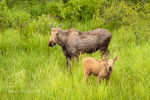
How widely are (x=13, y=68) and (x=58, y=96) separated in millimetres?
2747

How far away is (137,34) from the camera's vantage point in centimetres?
1017

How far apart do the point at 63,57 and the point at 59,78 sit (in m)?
2.92

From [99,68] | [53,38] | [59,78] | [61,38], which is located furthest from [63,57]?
[99,68]

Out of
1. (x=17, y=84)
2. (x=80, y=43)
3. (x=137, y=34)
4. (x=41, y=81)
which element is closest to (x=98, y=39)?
(x=80, y=43)

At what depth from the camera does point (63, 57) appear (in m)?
8.96

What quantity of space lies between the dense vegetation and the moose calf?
0.81ft

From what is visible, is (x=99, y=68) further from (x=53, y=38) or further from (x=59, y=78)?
(x=53, y=38)

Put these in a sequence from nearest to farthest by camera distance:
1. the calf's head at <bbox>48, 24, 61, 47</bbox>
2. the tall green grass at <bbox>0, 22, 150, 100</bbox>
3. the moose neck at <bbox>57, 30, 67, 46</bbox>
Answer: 1. the tall green grass at <bbox>0, 22, 150, 100</bbox>
2. the calf's head at <bbox>48, 24, 61, 47</bbox>
3. the moose neck at <bbox>57, 30, 67, 46</bbox>

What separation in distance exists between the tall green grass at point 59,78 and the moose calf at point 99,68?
201 millimetres

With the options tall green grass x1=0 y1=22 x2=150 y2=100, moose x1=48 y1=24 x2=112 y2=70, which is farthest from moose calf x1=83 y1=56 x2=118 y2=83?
moose x1=48 y1=24 x2=112 y2=70

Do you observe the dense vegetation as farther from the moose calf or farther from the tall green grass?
the moose calf

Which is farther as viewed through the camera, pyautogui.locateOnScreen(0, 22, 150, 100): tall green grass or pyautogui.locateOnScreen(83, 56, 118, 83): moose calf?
pyautogui.locateOnScreen(83, 56, 118, 83): moose calf

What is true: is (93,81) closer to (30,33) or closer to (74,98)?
(74,98)

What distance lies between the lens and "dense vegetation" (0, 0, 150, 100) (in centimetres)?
559
